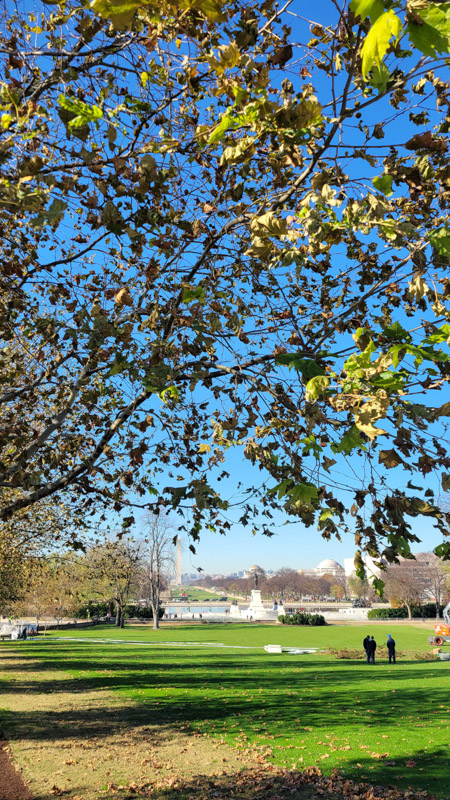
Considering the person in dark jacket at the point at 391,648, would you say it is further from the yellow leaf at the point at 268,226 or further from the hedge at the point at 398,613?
the hedge at the point at 398,613

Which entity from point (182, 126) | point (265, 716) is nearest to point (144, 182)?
point (182, 126)

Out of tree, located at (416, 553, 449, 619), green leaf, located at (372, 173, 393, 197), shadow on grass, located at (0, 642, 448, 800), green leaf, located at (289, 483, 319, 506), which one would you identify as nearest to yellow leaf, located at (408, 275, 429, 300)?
green leaf, located at (372, 173, 393, 197)

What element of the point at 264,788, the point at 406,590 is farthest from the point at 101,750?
the point at 406,590

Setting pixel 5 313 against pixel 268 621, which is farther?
pixel 268 621

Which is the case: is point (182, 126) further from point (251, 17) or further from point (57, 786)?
point (57, 786)

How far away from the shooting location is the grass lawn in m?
10.1

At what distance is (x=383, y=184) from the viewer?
3.36 metres

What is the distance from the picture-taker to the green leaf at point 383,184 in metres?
3.30

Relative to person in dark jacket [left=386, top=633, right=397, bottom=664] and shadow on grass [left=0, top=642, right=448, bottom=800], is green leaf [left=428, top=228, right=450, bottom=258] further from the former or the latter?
person in dark jacket [left=386, top=633, right=397, bottom=664]

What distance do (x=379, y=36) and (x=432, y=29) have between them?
1.15ft

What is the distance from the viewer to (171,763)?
32.8 feet

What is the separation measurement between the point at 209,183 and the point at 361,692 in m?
17.1

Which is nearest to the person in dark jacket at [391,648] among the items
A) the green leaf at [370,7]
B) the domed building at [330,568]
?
the green leaf at [370,7]

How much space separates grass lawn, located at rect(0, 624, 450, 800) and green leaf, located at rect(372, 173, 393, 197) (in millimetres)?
8947
